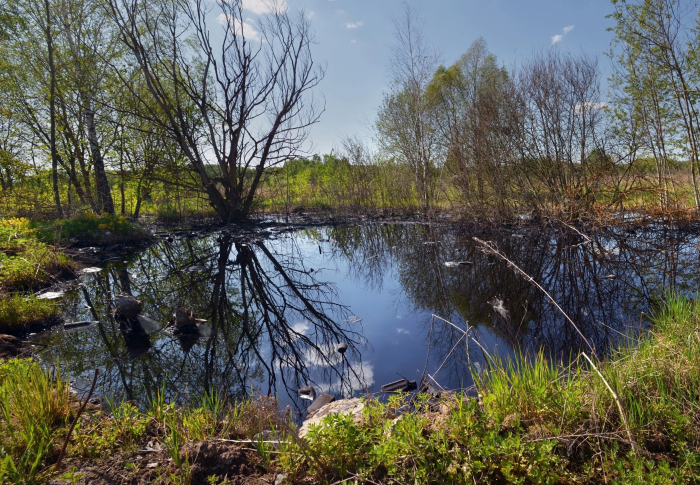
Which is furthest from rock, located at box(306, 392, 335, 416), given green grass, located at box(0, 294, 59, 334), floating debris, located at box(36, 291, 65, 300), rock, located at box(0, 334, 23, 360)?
floating debris, located at box(36, 291, 65, 300)

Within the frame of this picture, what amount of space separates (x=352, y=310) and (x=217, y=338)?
2.02m

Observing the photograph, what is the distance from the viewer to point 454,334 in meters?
4.25

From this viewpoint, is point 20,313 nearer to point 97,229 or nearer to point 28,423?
point 28,423

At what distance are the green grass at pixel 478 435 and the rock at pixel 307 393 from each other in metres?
0.81

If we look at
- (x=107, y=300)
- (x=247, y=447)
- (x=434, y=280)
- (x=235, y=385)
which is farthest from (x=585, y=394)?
(x=107, y=300)

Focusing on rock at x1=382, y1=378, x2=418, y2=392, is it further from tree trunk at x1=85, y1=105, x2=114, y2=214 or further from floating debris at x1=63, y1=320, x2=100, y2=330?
tree trunk at x1=85, y1=105, x2=114, y2=214

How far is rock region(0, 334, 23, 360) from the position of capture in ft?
12.1

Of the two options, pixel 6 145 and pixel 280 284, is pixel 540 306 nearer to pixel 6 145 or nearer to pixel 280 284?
pixel 280 284

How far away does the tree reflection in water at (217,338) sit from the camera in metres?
3.42

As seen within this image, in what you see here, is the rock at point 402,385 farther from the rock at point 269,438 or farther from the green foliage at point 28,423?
the green foliage at point 28,423

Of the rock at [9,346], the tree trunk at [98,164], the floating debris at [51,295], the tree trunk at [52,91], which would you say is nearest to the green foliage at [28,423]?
the rock at [9,346]

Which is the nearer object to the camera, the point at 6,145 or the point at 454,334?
the point at 454,334

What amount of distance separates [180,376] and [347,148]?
14.6 m

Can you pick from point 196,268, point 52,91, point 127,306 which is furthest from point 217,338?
point 52,91
